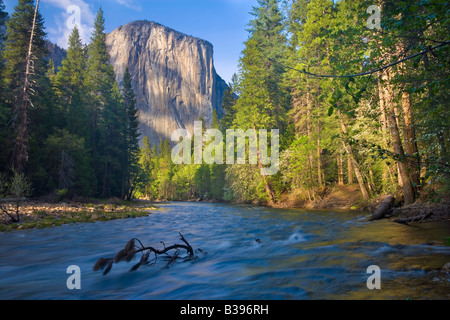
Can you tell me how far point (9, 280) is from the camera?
488 cm

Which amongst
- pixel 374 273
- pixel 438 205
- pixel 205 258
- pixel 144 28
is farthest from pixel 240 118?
pixel 144 28

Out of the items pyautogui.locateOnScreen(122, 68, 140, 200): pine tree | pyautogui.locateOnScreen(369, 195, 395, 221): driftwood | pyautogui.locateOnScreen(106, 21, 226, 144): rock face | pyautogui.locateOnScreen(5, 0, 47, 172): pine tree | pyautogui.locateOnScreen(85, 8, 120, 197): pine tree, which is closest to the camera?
pyautogui.locateOnScreen(369, 195, 395, 221): driftwood

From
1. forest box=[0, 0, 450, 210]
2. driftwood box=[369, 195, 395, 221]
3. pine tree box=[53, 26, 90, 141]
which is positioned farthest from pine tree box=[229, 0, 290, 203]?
pine tree box=[53, 26, 90, 141]

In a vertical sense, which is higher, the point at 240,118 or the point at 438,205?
the point at 240,118

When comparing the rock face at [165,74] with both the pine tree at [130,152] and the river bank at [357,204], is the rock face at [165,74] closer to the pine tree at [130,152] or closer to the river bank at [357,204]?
the pine tree at [130,152]

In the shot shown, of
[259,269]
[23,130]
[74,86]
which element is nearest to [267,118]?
[23,130]

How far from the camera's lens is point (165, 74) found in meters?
145

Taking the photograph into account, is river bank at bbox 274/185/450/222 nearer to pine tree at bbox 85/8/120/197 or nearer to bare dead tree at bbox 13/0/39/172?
bare dead tree at bbox 13/0/39/172

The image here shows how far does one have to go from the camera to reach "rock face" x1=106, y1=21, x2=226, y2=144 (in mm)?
136750

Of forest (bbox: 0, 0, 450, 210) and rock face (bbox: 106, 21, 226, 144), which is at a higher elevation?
rock face (bbox: 106, 21, 226, 144)

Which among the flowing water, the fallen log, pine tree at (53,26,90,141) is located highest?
pine tree at (53,26,90,141)

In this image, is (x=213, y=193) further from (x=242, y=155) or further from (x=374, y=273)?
(x=374, y=273)

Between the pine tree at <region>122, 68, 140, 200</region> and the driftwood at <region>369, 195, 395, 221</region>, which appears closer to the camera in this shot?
the driftwood at <region>369, 195, 395, 221</region>

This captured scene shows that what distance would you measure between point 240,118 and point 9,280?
24.5m
